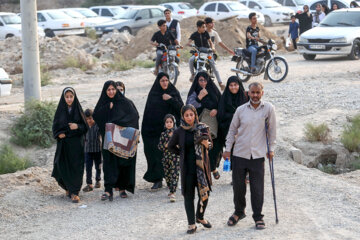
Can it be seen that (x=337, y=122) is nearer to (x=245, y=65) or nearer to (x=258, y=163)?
(x=245, y=65)

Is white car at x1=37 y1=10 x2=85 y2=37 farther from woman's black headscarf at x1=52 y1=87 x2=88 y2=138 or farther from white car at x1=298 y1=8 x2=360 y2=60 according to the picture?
woman's black headscarf at x1=52 y1=87 x2=88 y2=138

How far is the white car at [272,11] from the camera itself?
31859 millimetres

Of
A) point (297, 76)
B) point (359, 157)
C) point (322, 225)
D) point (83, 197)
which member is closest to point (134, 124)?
point (83, 197)

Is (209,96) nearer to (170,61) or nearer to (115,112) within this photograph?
(115,112)

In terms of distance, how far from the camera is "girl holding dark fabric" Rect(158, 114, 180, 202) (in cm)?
764

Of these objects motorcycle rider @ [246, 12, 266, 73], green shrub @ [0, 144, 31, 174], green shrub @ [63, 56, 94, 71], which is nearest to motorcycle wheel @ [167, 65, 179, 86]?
motorcycle rider @ [246, 12, 266, 73]

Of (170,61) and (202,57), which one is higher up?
(202,57)

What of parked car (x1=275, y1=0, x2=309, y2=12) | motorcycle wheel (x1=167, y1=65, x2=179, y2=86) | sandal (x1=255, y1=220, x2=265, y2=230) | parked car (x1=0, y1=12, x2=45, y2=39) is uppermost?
parked car (x1=275, y1=0, x2=309, y2=12)

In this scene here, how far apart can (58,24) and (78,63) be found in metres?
8.49

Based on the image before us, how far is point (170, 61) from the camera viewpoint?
48.1 ft

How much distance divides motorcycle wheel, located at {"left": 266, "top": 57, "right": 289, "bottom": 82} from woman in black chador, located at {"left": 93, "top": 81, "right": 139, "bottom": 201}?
759 cm

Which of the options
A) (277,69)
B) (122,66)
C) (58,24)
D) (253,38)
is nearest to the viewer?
(253,38)

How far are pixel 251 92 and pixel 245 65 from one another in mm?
9168

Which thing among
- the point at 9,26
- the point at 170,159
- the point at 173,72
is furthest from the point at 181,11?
the point at 170,159
